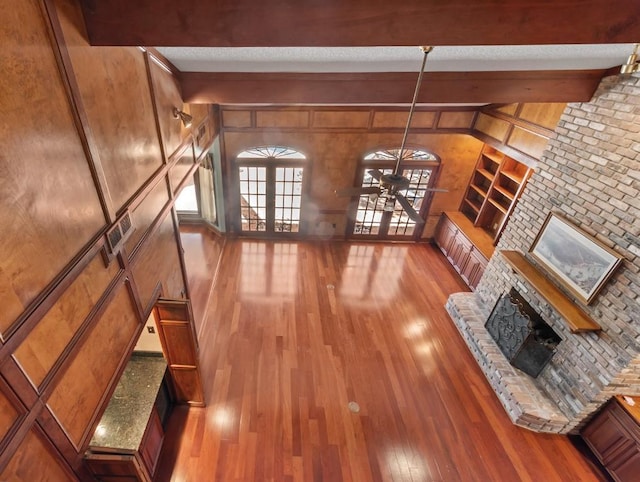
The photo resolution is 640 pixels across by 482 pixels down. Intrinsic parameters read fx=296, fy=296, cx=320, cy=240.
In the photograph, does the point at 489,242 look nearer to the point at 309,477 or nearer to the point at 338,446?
the point at 338,446

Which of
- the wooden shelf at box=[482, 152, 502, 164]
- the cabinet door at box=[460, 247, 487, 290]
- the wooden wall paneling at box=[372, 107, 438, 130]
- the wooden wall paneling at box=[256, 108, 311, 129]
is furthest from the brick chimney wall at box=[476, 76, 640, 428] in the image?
the wooden wall paneling at box=[256, 108, 311, 129]

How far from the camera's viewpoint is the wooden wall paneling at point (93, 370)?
1.51 m

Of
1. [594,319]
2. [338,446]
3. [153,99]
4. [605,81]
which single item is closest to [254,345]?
[338,446]

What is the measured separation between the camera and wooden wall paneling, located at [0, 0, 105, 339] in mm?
1134

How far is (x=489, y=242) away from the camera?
5516 mm

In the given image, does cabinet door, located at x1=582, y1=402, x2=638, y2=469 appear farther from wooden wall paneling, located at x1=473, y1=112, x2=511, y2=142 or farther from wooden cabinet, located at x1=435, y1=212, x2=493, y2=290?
wooden wall paneling, located at x1=473, y1=112, x2=511, y2=142

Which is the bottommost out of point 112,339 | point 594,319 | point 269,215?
point 269,215

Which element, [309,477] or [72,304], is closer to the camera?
[72,304]

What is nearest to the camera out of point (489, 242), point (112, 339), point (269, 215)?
point (112, 339)

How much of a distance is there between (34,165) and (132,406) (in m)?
2.40

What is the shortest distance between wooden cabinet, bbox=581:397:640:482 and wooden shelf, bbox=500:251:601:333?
82cm

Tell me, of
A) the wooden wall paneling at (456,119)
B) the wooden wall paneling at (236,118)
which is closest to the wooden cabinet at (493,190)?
the wooden wall paneling at (456,119)

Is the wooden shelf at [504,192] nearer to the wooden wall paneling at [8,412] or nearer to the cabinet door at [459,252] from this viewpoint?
the cabinet door at [459,252]

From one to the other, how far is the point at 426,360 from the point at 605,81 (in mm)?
3819
